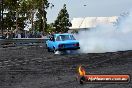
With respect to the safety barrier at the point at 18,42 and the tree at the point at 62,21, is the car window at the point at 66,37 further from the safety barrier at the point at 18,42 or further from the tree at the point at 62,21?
the tree at the point at 62,21

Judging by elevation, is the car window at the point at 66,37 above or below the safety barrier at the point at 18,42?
above

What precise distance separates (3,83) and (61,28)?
92.7m

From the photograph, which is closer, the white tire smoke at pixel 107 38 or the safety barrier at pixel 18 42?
the white tire smoke at pixel 107 38

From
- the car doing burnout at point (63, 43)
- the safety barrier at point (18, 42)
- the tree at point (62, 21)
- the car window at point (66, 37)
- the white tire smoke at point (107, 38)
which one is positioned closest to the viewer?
the car doing burnout at point (63, 43)

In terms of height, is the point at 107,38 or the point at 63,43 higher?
the point at 107,38

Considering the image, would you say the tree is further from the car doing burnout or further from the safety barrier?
the car doing burnout

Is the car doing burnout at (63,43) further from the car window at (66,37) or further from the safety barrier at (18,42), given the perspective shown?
the safety barrier at (18,42)

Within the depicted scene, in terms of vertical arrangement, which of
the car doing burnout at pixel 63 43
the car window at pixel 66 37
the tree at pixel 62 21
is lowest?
the car doing burnout at pixel 63 43

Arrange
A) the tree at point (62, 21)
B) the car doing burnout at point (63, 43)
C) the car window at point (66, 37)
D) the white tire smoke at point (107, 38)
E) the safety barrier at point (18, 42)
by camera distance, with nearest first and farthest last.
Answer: the car doing burnout at point (63, 43) → the car window at point (66, 37) → the white tire smoke at point (107, 38) → the safety barrier at point (18, 42) → the tree at point (62, 21)

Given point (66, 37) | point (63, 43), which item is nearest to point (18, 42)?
point (66, 37)

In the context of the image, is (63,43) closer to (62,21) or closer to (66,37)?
(66,37)

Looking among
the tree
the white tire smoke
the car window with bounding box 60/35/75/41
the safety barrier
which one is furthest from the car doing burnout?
the tree

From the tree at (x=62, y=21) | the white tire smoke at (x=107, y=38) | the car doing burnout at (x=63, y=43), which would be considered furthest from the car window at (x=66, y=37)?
the tree at (x=62, y=21)

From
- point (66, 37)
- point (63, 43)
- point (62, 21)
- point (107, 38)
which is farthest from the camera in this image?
point (62, 21)
